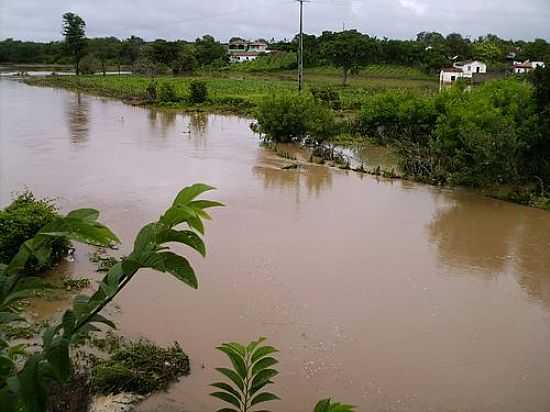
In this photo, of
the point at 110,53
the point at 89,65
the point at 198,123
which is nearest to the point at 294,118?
the point at 198,123

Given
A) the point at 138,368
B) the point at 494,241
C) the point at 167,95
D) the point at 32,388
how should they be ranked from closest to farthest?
the point at 32,388 → the point at 138,368 → the point at 494,241 → the point at 167,95

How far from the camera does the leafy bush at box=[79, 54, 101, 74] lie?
5556 centimetres

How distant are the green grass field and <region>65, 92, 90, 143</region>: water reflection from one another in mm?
2593

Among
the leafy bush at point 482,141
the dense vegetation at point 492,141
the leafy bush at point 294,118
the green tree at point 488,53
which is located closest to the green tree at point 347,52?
the green tree at point 488,53

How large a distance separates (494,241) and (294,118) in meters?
10.7

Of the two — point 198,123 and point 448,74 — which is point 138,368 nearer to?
point 198,123

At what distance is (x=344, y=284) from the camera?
832 centimetres

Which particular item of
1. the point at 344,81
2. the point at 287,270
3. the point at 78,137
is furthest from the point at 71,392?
the point at 344,81

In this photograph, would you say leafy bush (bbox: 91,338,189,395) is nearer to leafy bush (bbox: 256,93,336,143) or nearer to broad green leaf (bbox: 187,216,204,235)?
broad green leaf (bbox: 187,216,204,235)

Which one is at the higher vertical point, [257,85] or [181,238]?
[257,85]

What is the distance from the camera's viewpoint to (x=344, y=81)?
4103cm

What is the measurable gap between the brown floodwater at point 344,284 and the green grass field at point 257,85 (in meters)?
15.0

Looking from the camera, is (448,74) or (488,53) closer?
(448,74)

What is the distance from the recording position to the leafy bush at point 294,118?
1961cm
